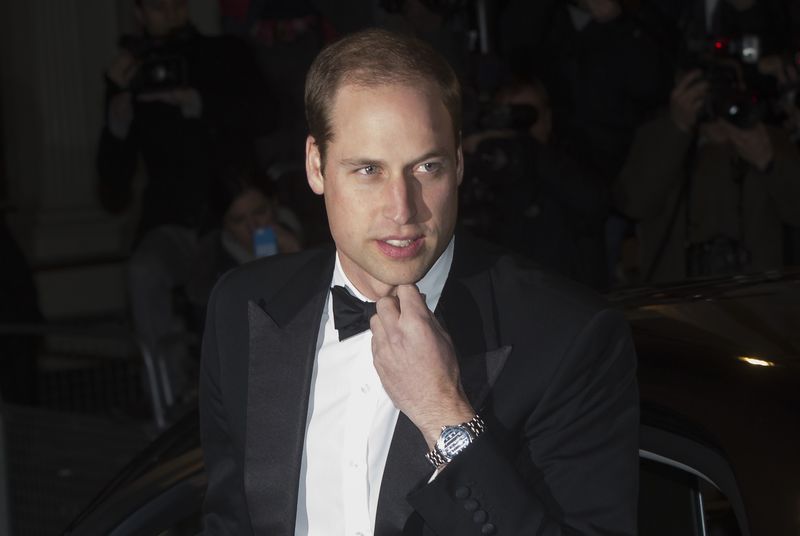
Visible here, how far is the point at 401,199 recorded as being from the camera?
199cm

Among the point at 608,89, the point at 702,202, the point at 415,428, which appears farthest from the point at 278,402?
the point at 608,89

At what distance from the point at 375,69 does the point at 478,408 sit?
0.49 meters

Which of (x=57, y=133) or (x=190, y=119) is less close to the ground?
(x=190, y=119)

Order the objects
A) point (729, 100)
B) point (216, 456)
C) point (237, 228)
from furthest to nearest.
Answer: point (237, 228) → point (729, 100) → point (216, 456)

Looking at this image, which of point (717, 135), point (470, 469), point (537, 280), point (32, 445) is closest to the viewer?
point (470, 469)

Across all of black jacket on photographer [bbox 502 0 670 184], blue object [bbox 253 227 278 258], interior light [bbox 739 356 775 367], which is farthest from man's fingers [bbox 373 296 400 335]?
black jacket on photographer [bbox 502 0 670 184]

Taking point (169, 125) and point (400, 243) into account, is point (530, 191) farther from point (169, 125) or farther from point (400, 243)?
point (400, 243)

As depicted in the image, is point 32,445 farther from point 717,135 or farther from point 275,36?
point 275,36

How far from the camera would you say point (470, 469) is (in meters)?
1.88

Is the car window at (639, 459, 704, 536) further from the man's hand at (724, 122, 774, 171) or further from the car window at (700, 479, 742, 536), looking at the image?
the man's hand at (724, 122, 774, 171)

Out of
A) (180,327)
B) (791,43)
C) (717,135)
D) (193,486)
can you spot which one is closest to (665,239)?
(717,135)

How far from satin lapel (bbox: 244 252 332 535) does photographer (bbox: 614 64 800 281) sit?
2.54m

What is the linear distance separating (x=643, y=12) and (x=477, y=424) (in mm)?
4155

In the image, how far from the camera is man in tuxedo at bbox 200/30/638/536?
6.24ft
